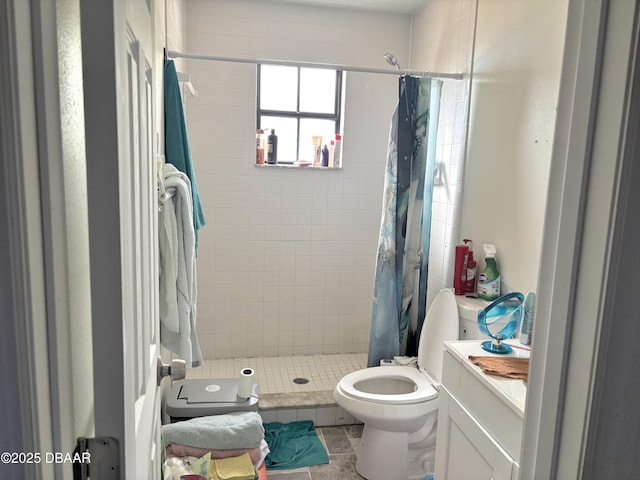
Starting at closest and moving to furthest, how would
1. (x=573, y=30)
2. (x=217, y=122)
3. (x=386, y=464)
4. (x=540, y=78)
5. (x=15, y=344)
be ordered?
(x=15, y=344), (x=573, y=30), (x=540, y=78), (x=386, y=464), (x=217, y=122)

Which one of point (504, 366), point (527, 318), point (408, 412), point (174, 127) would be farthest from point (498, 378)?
point (174, 127)

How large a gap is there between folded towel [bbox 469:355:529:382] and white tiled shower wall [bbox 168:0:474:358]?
1.86 meters

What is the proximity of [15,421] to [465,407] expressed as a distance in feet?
4.44

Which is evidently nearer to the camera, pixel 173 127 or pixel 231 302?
pixel 173 127

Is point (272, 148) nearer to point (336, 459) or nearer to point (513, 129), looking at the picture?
point (513, 129)

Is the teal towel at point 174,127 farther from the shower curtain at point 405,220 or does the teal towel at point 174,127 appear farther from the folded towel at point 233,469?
the shower curtain at point 405,220

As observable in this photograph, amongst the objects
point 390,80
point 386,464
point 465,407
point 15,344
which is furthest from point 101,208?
point 390,80

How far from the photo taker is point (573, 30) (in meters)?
0.69

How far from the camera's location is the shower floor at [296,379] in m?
2.66

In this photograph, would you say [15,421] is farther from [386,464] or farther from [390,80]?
[390,80]

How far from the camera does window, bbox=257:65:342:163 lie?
10.4ft

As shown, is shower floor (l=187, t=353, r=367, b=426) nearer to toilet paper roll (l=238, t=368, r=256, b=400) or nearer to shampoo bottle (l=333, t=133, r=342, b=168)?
toilet paper roll (l=238, t=368, r=256, b=400)

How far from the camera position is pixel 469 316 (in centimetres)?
206

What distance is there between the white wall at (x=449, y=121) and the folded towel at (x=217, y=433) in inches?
48.6
